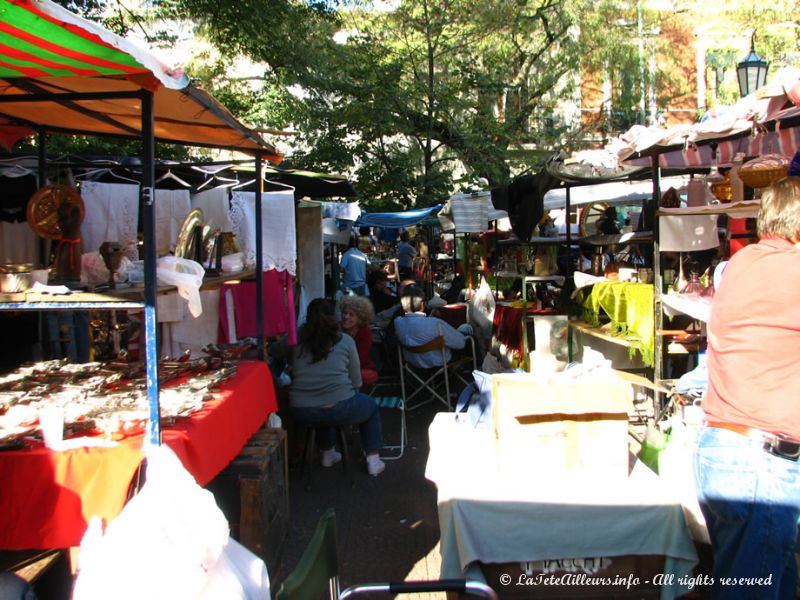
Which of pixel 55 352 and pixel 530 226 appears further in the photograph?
pixel 530 226

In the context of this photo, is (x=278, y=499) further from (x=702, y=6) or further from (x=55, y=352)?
(x=702, y=6)

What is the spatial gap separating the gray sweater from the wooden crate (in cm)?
95

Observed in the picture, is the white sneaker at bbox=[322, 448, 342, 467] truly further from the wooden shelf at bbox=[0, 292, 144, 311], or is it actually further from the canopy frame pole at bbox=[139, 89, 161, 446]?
the wooden shelf at bbox=[0, 292, 144, 311]

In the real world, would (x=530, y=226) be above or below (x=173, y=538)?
above

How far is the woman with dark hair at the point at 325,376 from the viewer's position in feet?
16.3

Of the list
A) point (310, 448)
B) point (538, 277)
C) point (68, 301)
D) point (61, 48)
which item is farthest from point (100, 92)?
point (538, 277)

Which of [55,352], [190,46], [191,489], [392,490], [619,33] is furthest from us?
[619,33]

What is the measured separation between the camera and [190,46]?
1581 cm

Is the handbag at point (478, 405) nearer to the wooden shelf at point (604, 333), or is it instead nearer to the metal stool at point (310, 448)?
the metal stool at point (310, 448)

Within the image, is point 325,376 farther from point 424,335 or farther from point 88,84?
point 88,84

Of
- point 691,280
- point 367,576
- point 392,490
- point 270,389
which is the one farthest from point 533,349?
point 367,576

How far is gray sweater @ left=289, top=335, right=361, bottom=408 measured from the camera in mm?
4961

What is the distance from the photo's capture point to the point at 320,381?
495 centimetres

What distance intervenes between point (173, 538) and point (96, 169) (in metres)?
4.86
